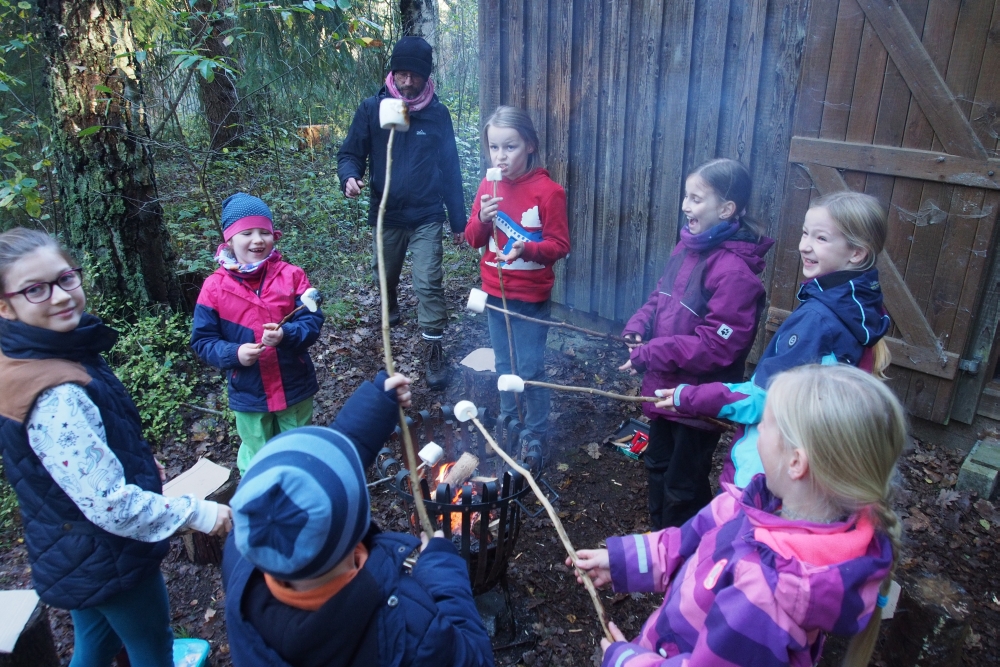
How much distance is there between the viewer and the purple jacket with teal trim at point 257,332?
10.3 feet

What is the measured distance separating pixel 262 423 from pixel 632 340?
2.04 metres

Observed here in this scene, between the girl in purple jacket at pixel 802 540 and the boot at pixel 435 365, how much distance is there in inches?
141

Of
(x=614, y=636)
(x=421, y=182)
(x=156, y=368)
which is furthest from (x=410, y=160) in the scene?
(x=614, y=636)

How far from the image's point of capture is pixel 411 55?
4.71 metres

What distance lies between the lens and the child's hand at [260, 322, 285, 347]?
302 centimetres

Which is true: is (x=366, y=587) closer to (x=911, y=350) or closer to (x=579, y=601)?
(x=579, y=601)

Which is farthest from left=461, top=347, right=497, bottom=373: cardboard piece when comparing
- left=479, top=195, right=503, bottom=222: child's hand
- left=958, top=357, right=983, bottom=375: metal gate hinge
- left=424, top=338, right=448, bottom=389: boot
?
left=958, top=357, right=983, bottom=375: metal gate hinge

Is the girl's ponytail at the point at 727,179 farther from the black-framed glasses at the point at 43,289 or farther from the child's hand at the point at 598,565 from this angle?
the black-framed glasses at the point at 43,289

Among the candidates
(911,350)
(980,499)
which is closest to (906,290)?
(911,350)

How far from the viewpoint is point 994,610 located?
3.19 meters

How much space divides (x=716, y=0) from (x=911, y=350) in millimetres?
2763

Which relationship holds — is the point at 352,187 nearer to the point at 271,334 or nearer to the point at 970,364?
the point at 271,334

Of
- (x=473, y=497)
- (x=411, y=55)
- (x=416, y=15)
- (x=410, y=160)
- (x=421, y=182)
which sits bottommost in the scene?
(x=473, y=497)

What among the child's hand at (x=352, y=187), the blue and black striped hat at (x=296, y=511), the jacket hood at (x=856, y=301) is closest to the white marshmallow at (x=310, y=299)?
the blue and black striped hat at (x=296, y=511)
